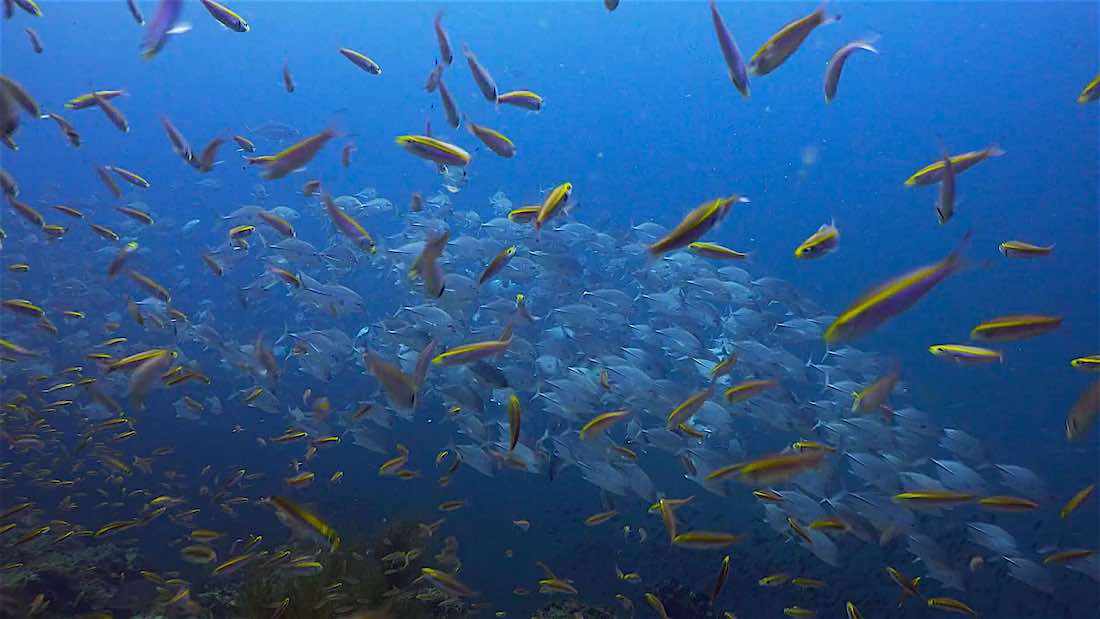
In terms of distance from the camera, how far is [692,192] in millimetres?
68312

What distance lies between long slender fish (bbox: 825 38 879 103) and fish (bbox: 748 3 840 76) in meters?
0.37

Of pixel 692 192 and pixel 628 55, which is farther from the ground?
pixel 628 55

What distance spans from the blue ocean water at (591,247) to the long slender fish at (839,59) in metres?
1.12

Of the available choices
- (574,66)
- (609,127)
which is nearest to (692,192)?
(609,127)

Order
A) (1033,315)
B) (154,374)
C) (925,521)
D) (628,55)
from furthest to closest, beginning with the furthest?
1. (628,55)
2. (925,521)
3. (154,374)
4. (1033,315)

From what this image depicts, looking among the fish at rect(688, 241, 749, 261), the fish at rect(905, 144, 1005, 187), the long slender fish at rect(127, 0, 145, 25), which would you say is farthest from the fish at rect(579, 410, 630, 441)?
the long slender fish at rect(127, 0, 145, 25)

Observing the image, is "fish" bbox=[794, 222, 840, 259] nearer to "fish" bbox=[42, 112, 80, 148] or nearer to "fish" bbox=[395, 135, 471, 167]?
"fish" bbox=[395, 135, 471, 167]

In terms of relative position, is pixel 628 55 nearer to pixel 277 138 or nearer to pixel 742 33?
pixel 742 33

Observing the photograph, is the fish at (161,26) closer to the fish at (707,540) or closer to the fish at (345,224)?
the fish at (345,224)

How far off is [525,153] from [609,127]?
1136 centimetres

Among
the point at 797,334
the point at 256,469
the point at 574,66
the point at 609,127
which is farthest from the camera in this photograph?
the point at 609,127

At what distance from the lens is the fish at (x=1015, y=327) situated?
324 cm

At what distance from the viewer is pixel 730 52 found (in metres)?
3.02

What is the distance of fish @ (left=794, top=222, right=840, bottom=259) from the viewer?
3.26 m
